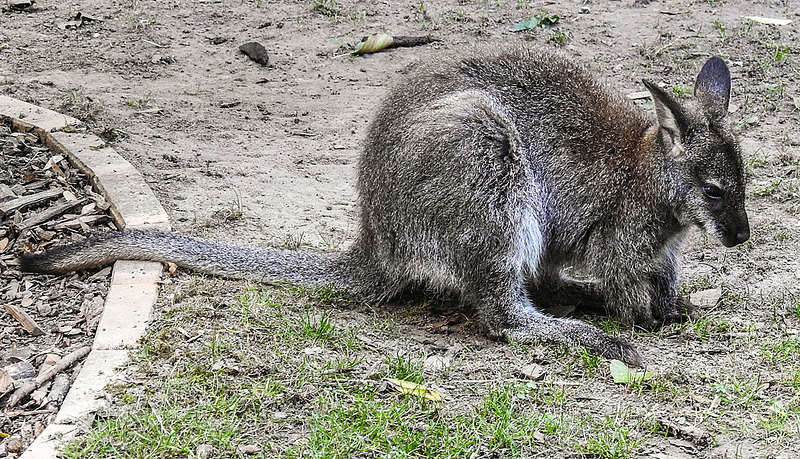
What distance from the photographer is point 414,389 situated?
4043 millimetres

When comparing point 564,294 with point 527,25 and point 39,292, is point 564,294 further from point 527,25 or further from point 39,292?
point 527,25

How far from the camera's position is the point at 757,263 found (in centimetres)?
543

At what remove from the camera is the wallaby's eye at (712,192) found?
461cm

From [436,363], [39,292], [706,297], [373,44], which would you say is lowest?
[39,292]

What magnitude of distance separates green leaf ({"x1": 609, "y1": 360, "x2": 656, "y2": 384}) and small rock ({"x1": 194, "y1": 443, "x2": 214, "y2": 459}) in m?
1.84

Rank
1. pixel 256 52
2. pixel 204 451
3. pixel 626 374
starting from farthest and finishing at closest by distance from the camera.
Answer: pixel 256 52, pixel 626 374, pixel 204 451

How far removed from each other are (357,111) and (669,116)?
359cm

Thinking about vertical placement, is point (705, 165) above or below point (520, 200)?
above

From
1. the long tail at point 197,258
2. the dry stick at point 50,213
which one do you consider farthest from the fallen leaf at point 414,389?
the dry stick at point 50,213

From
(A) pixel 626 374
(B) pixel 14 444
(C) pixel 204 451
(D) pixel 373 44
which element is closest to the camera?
(C) pixel 204 451

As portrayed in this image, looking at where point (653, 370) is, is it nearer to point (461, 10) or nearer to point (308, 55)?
point (308, 55)

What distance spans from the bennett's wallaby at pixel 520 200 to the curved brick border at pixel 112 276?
312 millimetres

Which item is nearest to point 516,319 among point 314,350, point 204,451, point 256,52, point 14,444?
point 314,350

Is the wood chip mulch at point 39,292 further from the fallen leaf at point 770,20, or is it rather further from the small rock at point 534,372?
the fallen leaf at point 770,20
